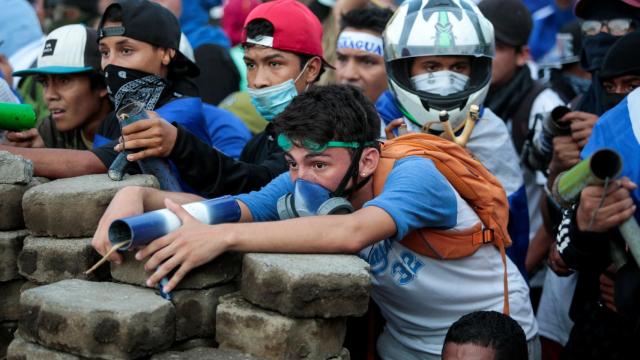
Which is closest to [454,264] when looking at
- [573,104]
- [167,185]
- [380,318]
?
[380,318]

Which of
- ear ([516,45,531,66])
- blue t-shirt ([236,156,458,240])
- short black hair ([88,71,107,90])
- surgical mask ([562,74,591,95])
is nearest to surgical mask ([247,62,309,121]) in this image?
short black hair ([88,71,107,90])

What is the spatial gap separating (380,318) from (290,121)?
1.22 meters

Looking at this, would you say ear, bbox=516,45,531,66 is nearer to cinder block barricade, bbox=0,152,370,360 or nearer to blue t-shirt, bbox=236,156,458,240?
blue t-shirt, bbox=236,156,458,240

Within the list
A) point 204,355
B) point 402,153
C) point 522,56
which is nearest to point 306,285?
point 204,355

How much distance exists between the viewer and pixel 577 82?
6.29 m

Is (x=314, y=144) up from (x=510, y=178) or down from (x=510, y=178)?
up

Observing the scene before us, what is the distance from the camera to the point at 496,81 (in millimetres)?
6059

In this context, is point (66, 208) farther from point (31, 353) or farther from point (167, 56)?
point (167, 56)

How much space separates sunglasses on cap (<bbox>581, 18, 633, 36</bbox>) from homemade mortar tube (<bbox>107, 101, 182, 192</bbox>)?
2.40 m

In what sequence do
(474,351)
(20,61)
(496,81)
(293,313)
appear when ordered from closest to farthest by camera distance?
(293,313) < (474,351) < (496,81) < (20,61)

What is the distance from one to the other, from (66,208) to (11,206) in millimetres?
411

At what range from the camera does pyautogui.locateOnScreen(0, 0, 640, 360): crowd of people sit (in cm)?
343

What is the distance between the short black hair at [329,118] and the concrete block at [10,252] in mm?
1187

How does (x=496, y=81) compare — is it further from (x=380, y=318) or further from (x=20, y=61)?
(x=20, y=61)
